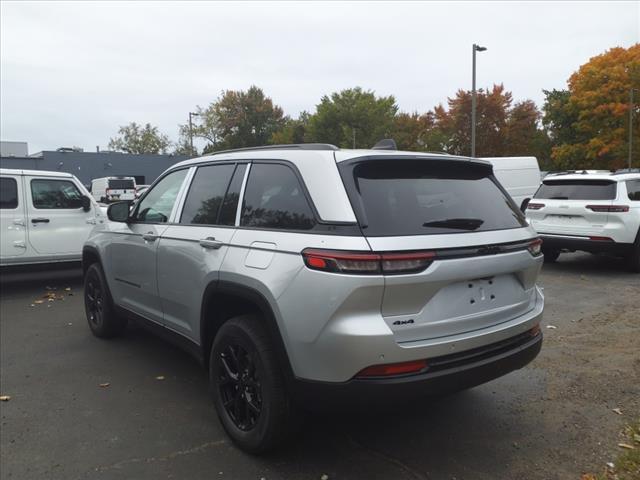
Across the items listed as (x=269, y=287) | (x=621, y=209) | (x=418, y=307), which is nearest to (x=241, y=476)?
(x=269, y=287)

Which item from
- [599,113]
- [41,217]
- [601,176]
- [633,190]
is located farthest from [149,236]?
[599,113]

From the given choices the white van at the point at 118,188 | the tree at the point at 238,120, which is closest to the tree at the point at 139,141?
the tree at the point at 238,120

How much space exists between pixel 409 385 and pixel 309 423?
1226 millimetres

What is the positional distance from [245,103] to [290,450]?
7125 centimetres

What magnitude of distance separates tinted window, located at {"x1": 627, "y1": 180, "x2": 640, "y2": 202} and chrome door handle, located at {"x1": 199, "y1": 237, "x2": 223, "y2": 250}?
797 cm

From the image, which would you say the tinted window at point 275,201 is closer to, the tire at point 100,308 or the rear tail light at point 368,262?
the rear tail light at point 368,262

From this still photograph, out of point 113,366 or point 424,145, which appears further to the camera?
point 424,145

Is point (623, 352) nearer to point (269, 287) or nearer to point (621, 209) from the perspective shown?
point (269, 287)

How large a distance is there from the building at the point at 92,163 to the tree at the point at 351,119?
14432mm

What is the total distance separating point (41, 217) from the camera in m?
8.16

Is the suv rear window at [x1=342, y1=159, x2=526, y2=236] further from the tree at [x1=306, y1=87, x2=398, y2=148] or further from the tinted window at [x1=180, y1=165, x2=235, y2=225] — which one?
the tree at [x1=306, y1=87, x2=398, y2=148]

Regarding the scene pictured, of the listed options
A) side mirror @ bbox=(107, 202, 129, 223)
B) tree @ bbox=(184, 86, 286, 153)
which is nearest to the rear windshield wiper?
side mirror @ bbox=(107, 202, 129, 223)

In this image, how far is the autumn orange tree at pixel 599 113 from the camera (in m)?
33.9

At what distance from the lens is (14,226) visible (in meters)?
7.91
